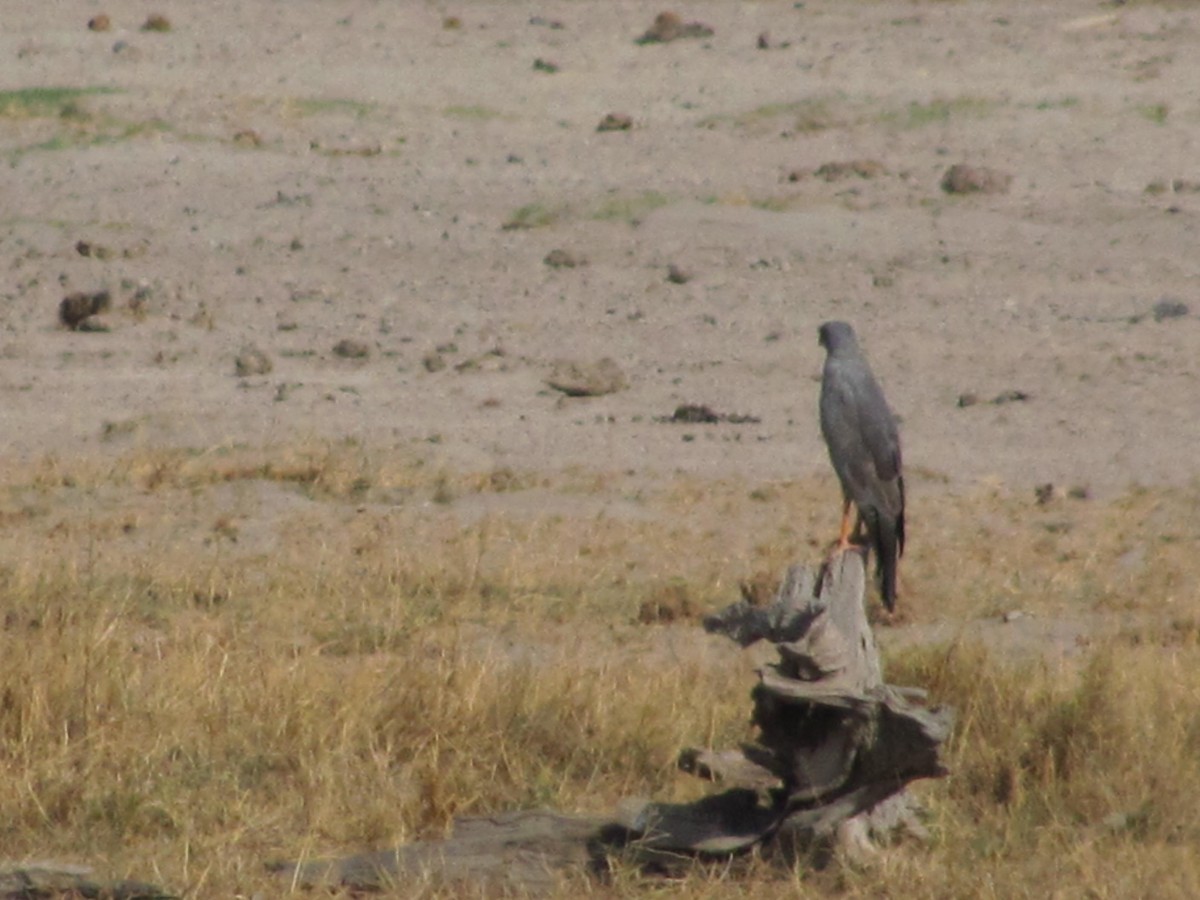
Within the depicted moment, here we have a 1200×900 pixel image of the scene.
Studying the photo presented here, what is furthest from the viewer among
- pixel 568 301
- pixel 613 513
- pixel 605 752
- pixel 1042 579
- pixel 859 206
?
pixel 859 206

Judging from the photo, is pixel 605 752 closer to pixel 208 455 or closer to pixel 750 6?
pixel 208 455

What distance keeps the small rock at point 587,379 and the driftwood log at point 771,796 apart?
6.10 metres

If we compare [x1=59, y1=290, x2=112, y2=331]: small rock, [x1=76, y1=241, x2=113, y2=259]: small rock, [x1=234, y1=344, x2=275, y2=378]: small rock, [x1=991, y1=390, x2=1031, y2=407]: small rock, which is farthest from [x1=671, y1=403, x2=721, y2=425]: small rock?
[x1=76, y1=241, x2=113, y2=259]: small rock

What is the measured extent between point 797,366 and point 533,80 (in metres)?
7.89

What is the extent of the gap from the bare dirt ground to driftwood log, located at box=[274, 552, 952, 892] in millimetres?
1769

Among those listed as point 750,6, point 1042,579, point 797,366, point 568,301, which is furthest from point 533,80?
point 1042,579

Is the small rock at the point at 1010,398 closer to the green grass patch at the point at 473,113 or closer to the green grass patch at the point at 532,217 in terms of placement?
the green grass patch at the point at 532,217

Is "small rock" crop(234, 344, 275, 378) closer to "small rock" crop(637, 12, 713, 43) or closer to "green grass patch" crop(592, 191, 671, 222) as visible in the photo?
"green grass patch" crop(592, 191, 671, 222)

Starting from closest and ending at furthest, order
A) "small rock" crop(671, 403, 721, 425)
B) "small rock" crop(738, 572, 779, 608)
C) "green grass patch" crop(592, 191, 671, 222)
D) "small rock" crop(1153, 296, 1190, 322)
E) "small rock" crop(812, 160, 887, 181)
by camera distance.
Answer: "small rock" crop(738, 572, 779, 608) < "small rock" crop(671, 403, 721, 425) < "small rock" crop(1153, 296, 1190, 322) < "green grass patch" crop(592, 191, 671, 222) < "small rock" crop(812, 160, 887, 181)

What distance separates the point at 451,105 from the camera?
726 inches

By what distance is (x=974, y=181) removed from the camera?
15.2 m

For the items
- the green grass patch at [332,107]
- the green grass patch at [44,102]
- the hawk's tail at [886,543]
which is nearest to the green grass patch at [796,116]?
the green grass patch at [332,107]

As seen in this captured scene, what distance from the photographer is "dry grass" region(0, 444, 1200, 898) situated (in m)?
5.25

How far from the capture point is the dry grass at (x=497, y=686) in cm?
525
